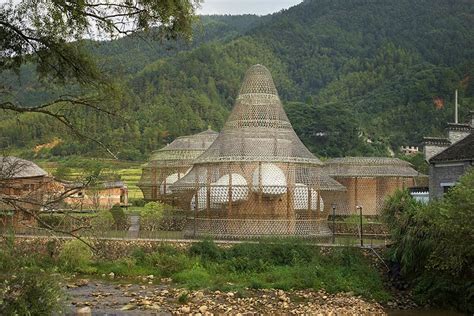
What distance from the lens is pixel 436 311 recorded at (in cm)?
1962

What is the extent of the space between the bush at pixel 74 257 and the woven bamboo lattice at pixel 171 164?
1229 centimetres

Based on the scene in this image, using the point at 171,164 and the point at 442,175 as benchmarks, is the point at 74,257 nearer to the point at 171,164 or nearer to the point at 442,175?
the point at 171,164

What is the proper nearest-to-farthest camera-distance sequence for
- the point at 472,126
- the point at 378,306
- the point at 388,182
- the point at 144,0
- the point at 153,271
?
the point at 144,0
the point at 378,306
the point at 153,271
the point at 472,126
the point at 388,182

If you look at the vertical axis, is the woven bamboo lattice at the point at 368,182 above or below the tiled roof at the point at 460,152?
below

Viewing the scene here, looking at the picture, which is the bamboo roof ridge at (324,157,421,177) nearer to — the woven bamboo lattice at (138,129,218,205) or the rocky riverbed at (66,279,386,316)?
the woven bamboo lattice at (138,129,218,205)

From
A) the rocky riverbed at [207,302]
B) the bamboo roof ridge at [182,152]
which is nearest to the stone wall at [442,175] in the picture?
the rocky riverbed at [207,302]

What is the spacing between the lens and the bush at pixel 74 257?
2488cm

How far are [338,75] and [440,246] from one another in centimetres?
9812

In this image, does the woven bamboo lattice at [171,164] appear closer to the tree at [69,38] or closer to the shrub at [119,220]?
the shrub at [119,220]

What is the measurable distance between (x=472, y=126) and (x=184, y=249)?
49.4 feet

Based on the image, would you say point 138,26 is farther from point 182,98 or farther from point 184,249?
point 182,98

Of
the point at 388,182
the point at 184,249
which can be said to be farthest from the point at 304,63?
the point at 184,249

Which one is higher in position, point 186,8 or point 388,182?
point 186,8

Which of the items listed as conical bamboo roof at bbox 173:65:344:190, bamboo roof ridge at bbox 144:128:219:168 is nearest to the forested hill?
bamboo roof ridge at bbox 144:128:219:168
